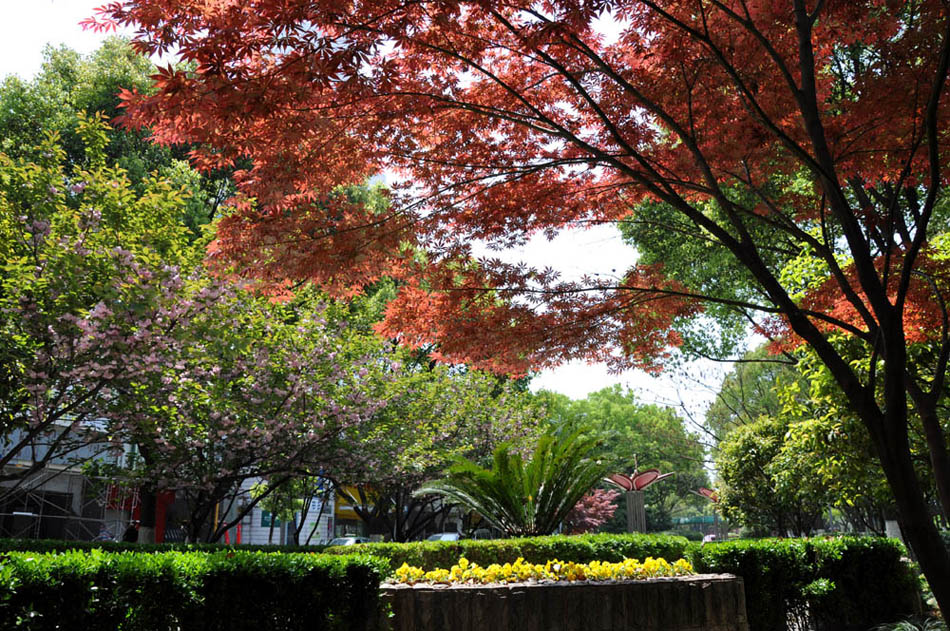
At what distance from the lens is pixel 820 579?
316 inches

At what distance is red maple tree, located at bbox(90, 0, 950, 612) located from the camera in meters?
4.50

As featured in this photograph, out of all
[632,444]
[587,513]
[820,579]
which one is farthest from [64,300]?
[632,444]

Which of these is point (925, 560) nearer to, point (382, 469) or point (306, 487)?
point (382, 469)

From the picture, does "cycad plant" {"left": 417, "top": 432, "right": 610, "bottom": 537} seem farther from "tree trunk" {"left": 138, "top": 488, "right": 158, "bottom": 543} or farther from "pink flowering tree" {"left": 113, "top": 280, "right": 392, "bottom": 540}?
"tree trunk" {"left": 138, "top": 488, "right": 158, "bottom": 543}

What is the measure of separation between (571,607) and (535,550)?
12.3 ft

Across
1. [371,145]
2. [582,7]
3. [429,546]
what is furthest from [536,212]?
[429,546]

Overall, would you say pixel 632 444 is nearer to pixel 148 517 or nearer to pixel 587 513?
pixel 587 513

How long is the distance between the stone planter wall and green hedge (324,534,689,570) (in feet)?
10.8

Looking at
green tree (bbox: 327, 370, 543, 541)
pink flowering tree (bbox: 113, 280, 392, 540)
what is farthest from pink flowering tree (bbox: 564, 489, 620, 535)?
pink flowering tree (bbox: 113, 280, 392, 540)

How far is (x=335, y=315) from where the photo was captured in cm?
1659

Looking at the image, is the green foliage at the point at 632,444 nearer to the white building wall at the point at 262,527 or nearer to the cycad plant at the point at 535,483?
the white building wall at the point at 262,527

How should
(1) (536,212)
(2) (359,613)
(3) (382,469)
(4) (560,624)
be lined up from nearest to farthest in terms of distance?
(2) (359,613) → (4) (560,624) → (1) (536,212) → (3) (382,469)

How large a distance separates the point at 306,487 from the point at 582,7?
1917cm

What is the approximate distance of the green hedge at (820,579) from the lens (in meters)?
7.40
